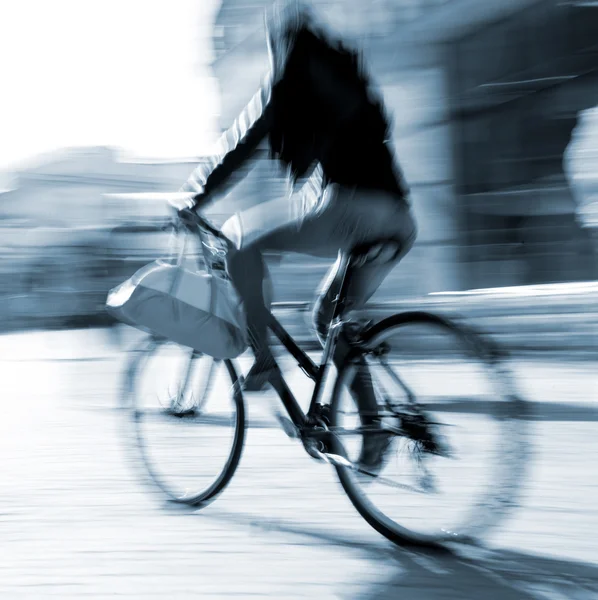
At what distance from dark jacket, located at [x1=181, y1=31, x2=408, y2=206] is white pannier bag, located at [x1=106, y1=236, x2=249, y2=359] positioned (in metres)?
0.53

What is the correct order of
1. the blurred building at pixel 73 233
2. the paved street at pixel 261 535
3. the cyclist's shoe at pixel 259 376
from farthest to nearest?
the blurred building at pixel 73 233 < the cyclist's shoe at pixel 259 376 < the paved street at pixel 261 535

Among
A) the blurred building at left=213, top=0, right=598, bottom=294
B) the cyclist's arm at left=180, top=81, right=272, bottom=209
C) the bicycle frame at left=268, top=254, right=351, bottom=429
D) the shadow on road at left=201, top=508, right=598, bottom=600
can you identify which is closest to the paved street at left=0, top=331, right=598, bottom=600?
the shadow on road at left=201, top=508, right=598, bottom=600

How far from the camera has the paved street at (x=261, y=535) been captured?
279 cm

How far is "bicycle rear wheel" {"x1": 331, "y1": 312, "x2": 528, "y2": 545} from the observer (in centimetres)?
279

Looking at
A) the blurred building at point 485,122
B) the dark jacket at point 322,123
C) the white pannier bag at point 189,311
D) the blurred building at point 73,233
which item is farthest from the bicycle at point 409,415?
the blurred building at point 73,233

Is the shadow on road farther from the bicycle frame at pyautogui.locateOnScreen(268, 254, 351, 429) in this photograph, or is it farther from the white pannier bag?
the white pannier bag

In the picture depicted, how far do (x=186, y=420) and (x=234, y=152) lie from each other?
4.13ft

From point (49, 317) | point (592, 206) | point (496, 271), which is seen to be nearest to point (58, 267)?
point (49, 317)

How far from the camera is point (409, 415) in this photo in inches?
117

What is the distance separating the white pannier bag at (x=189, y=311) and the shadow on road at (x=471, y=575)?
0.80 meters

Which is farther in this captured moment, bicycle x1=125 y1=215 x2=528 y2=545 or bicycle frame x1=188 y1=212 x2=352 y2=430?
bicycle frame x1=188 y1=212 x2=352 y2=430

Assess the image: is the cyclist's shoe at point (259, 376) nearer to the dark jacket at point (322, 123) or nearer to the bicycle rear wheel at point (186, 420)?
the bicycle rear wheel at point (186, 420)

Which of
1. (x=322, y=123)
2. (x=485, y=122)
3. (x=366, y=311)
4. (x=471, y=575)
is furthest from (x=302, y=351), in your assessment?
(x=485, y=122)

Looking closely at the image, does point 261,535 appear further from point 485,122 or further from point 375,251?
point 485,122
